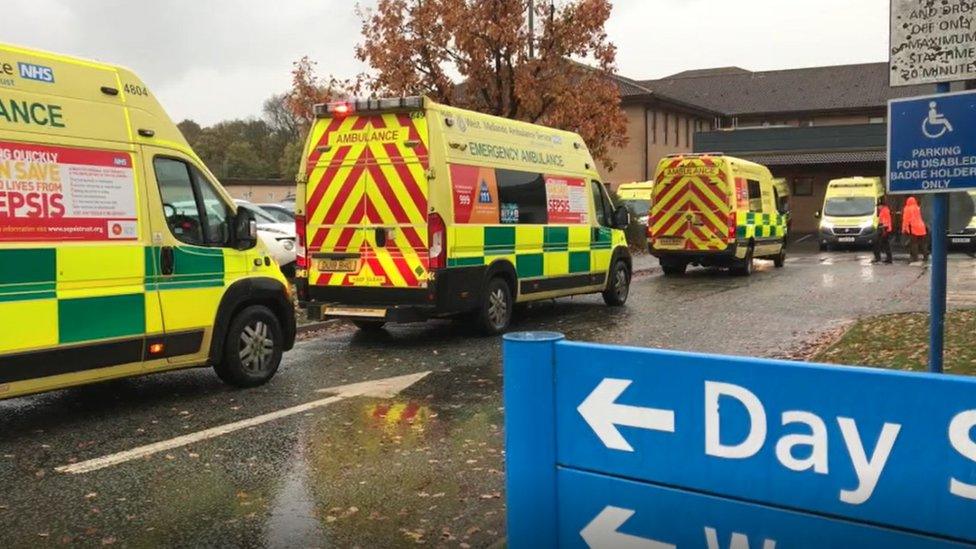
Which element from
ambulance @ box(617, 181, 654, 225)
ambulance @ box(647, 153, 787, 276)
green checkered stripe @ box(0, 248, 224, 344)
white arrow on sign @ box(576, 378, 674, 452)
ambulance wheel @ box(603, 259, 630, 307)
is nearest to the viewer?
white arrow on sign @ box(576, 378, 674, 452)

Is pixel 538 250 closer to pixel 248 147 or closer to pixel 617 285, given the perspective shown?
pixel 617 285

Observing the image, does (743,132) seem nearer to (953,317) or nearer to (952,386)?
(953,317)

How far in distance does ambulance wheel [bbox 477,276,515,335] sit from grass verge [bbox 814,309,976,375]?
3.54 meters

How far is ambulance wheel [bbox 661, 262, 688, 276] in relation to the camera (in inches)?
799

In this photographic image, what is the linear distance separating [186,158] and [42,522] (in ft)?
11.2

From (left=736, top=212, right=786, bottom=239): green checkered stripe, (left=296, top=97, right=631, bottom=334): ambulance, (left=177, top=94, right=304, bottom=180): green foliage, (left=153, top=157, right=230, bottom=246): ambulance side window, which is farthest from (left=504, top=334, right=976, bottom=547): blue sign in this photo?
(left=177, top=94, right=304, bottom=180): green foliage

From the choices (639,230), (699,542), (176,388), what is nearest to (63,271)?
(176,388)

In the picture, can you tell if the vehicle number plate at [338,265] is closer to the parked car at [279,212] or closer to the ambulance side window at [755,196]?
the parked car at [279,212]

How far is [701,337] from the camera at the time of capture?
10352 millimetres

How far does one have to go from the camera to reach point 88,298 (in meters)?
6.09

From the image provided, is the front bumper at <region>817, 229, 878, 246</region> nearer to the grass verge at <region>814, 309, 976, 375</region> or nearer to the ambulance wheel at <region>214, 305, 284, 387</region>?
the grass verge at <region>814, 309, 976, 375</region>

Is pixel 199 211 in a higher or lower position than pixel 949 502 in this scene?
higher

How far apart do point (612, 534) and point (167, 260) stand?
482cm

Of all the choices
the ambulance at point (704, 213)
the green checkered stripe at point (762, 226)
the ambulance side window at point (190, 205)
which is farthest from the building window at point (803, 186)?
the ambulance side window at point (190, 205)
